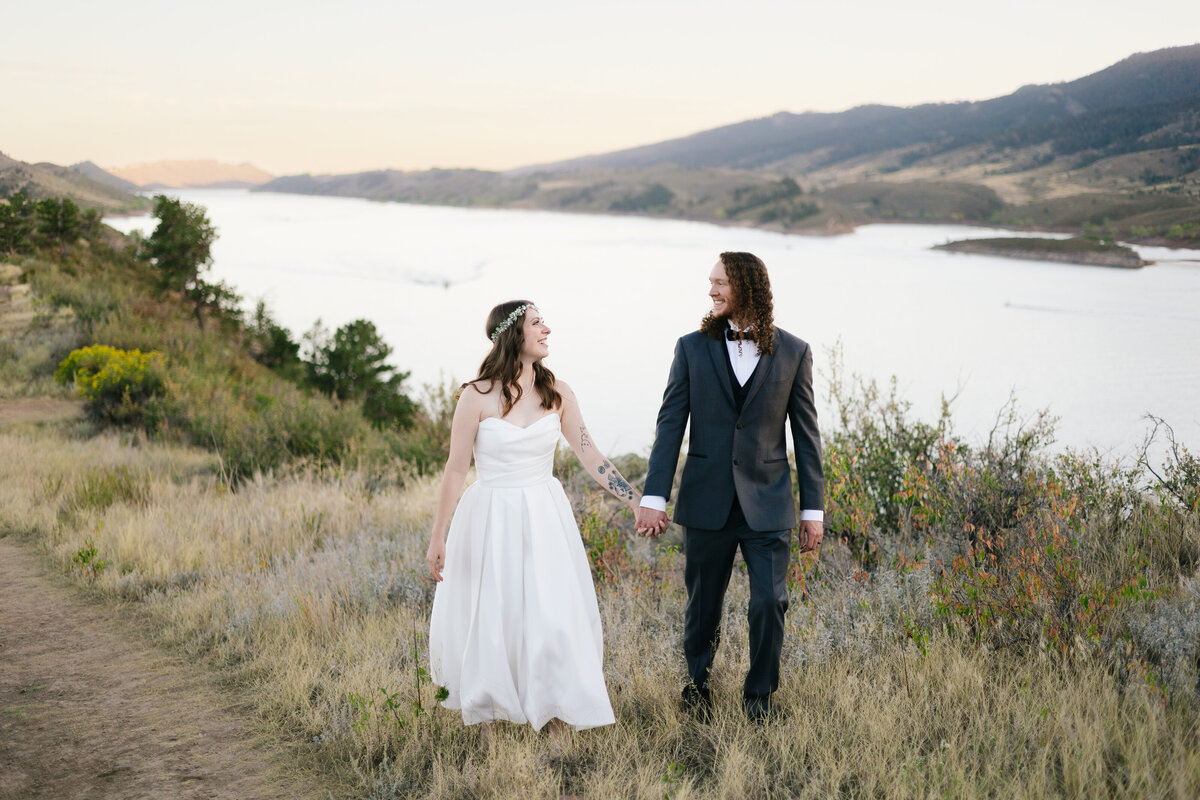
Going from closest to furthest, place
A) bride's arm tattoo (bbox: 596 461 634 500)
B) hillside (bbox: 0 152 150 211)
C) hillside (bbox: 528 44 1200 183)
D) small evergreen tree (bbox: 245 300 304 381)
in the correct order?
bride's arm tattoo (bbox: 596 461 634 500)
hillside (bbox: 528 44 1200 183)
hillside (bbox: 0 152 150 211)
small evergreen tree (bbox: 245 300 304 381)

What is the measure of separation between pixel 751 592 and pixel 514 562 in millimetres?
1054

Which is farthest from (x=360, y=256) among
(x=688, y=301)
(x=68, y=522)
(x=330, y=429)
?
(x=68, y=522)

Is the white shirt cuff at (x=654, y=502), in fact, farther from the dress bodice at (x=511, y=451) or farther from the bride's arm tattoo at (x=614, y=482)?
the dress bodice at (x=511, y=451)

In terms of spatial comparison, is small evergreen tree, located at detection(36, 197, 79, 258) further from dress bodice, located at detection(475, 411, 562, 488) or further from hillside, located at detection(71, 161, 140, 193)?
dress bodice, located at detection(475, 411, 562, 488)

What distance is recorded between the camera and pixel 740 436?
353 centimetres

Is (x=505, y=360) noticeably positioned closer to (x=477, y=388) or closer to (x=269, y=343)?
(x=477, y=388)

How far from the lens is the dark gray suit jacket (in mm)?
3500

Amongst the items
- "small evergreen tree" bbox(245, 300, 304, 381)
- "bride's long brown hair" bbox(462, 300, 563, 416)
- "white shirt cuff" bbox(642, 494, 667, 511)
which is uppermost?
"bride's long brown hair" bbox(462, 300, 563, 416)

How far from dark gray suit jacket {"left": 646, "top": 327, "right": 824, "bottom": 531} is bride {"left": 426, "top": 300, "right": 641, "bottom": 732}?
1.81ft

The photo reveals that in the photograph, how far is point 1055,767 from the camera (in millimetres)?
3051

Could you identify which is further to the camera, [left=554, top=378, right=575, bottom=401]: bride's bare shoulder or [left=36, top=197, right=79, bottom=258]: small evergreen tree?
[left=36, top=197, right=79, bottom=258]: small evergreen tree

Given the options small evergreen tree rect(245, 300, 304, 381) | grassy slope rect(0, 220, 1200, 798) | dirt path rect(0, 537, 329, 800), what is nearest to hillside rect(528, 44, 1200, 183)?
grassy slope rect(0, 220, 1200, 798)

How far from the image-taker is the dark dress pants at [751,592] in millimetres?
3500

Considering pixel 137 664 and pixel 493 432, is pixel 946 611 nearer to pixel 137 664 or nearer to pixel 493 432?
pixel 493 432
